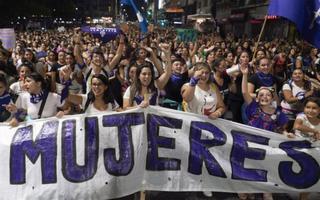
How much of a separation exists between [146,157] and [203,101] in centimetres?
114

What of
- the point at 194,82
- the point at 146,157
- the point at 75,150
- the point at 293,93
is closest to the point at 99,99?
the point at 75,150

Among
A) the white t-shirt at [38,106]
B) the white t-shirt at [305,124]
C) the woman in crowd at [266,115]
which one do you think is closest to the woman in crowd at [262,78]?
the woman in crowd at [266,115]

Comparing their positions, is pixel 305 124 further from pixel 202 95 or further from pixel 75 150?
pixel 75 150

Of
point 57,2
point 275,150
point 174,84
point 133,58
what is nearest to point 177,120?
point 275,150

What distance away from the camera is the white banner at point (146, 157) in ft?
15.5

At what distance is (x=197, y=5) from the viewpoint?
86562mm

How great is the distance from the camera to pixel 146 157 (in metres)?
4.84

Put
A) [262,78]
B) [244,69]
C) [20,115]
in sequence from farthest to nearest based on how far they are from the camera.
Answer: [262,78] < [244,69] < [20,115]

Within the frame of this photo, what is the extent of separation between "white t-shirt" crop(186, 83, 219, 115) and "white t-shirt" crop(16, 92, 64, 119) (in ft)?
5.45

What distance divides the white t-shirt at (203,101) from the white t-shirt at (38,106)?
1661mm

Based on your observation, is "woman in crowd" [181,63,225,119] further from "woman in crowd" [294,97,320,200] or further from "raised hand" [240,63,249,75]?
"woman in crowd" [294,97,320,200]

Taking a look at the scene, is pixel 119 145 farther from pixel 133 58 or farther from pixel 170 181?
pixel 133 58

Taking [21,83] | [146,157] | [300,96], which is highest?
[21,83]

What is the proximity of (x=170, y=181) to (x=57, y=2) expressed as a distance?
3814 inches
